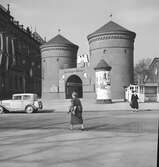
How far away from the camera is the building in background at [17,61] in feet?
136

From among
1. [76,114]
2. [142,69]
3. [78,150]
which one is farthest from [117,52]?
[78,150]

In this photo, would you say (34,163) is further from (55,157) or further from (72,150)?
(72,150)

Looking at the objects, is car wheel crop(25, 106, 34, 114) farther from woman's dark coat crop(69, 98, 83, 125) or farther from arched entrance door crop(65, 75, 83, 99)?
arched entrance door crop(65, 75, 83, 99)

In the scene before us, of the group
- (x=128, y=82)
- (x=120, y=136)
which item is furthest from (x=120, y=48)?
(x=120, y=136)

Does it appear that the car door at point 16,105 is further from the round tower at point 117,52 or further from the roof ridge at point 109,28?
the roof ridge at point 109,28

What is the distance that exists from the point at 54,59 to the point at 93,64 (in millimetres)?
11614


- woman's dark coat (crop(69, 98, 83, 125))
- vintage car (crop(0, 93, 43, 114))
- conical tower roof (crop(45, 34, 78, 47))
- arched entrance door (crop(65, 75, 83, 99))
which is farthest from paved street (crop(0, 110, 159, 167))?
conical tower roof (crop(45, 34, 78, 47))

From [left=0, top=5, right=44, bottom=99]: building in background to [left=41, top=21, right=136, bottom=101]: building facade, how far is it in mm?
4539

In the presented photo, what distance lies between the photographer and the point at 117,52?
57188 millimetres

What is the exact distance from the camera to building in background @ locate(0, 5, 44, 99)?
4142 centimetres

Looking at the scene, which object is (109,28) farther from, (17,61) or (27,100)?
(27,100)

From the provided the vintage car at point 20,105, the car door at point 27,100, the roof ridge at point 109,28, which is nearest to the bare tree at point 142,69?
the roof ridge at point 109,28

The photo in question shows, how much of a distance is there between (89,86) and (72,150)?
5095cm

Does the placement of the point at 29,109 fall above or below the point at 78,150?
above
